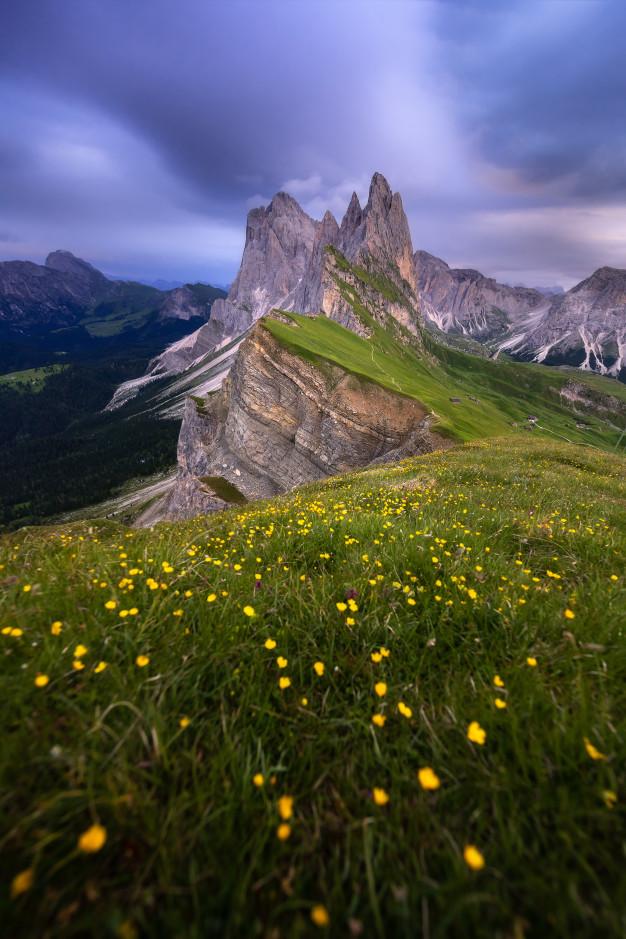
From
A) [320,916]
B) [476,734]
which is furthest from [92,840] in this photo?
[476,734]

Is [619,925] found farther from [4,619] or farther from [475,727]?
[4,619]

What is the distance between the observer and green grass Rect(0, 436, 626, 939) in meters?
1.64

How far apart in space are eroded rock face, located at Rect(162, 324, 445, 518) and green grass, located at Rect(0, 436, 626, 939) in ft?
171

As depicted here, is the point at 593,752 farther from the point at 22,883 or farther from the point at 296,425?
the point at 296,425

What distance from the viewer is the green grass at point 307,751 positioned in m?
1.64

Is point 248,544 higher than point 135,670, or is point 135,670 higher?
point 135,670

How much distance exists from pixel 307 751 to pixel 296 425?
66674 mm

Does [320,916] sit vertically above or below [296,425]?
above

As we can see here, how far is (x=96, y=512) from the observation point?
17012 cm

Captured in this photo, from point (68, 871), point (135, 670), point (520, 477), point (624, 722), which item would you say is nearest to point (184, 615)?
point (135, 670)

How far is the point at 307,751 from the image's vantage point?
2453 millimetres

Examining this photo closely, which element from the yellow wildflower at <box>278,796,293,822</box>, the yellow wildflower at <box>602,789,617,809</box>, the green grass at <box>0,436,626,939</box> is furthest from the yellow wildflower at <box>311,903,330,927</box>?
the yellow wildflower at <box>602,789,617,809</box>

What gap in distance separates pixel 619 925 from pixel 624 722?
1173 millimetres

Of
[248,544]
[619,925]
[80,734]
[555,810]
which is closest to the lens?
[619,925]
